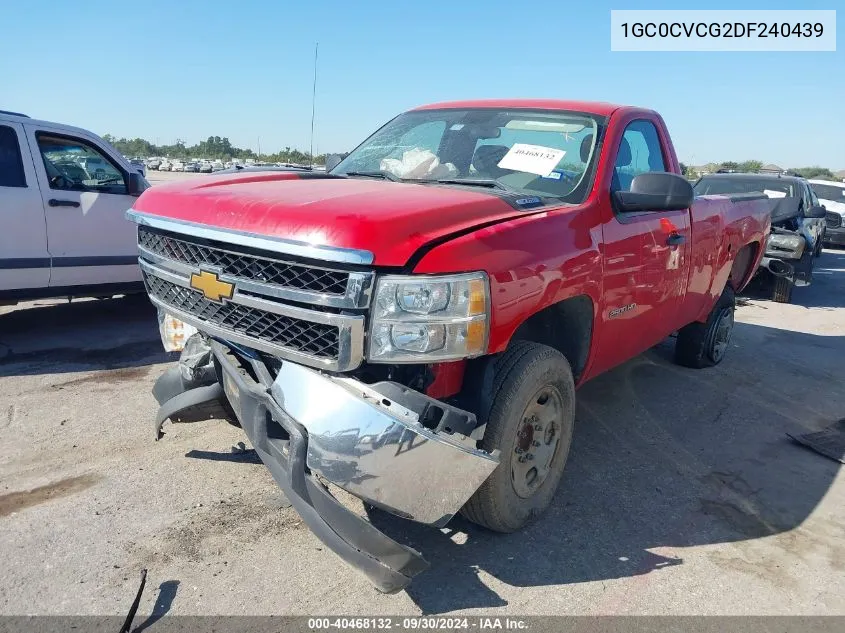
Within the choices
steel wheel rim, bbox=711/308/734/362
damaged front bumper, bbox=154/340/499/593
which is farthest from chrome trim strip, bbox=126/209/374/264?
steel wheel rim, bbox=711/308/734/362

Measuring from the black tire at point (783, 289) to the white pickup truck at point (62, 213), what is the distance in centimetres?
877

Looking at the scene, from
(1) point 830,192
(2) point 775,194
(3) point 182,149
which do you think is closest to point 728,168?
(1) point 830,192

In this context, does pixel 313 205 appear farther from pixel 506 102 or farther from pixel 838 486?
pixel 838 486

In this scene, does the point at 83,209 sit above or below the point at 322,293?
above

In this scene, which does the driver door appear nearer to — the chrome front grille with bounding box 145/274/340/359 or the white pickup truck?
the white pickup truck

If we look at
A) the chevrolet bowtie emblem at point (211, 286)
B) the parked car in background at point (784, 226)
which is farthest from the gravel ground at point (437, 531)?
the parked car in background at point (784, 226)

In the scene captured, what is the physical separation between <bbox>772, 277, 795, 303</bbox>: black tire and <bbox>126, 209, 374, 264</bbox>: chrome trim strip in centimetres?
933

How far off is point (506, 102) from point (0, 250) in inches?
168

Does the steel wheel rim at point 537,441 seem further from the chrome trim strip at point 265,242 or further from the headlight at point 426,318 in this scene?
the chrome trim strip at point 265,242

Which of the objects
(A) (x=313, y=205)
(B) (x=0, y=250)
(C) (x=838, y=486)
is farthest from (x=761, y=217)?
(B) (x=0, y=250)

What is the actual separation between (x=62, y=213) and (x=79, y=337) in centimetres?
111

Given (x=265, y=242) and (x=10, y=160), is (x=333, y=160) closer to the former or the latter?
(x=265, y=242)

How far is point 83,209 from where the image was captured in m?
5.97

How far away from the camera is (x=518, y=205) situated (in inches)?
122
